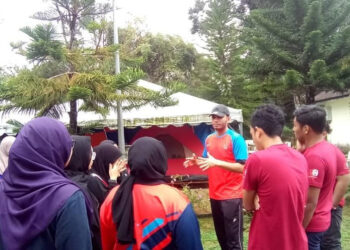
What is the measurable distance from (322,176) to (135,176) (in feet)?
4.30

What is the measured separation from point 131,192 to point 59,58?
144 inches

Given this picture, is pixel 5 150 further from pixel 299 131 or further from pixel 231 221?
pixel 299 131

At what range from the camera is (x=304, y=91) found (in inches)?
324

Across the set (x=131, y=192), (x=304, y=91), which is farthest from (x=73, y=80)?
(x=304, y=91)

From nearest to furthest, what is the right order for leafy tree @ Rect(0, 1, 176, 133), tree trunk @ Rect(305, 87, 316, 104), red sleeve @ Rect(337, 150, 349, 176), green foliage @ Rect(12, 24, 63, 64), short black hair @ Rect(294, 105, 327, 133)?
1. short black hair @ Rect(294, 105, 327, 133)
2. red sleeve @ Rect(337, 150, 349, 176)
3. green foliage @ Rect(12, 24, 63, 64)
4. leafy tree @ Rect(0, 1, 176, 133)
5. tree trunk @ Rect(305, 87, 316, 104)

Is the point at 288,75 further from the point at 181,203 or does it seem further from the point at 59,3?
the point at 181,203

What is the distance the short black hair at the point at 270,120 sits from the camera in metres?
2.37

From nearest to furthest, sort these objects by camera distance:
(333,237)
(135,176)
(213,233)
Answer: (135,176), (333,237), (213,233)

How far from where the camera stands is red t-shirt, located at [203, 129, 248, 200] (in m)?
3.84

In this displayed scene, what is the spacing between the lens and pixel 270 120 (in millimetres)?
2367

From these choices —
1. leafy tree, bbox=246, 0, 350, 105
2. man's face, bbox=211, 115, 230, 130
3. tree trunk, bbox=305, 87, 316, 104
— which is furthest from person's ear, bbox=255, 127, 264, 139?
tree trunk, bbox=305, 87, 316, 104

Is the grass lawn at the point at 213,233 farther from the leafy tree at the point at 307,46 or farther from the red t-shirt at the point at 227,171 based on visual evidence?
the leafy tree at the point at 307,46

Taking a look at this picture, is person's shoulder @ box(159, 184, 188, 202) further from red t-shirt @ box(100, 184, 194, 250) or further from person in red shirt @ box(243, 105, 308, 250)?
person in red shirt @ box(243, 105, 308, 250)

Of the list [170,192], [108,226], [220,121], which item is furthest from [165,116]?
[170,192]
